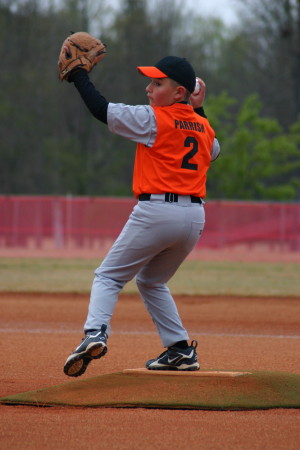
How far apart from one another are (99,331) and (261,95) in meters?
33.6

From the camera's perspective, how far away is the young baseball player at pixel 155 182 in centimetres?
484

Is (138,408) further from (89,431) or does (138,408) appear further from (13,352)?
(13,352)

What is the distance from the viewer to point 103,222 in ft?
73.1

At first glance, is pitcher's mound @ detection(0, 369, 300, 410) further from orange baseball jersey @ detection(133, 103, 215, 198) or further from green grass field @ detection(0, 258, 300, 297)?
green grass field @ detection(0, 258, 300, 297)

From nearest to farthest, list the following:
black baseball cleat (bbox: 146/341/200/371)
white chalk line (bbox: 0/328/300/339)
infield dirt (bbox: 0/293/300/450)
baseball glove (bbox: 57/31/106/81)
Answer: infield dirt (bbox: 0/293/300/450) → baseball glove (bbox: 57/31/106/81) → black baseball cleat (bbox: 146/341/200/371) → white chalk line (bbox: 0/328/300/339)

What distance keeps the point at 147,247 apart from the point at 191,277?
1075 centimetres

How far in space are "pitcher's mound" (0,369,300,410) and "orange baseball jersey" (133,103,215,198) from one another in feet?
3.82

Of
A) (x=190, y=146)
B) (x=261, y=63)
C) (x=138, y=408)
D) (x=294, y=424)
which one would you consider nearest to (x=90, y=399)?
(x=138, y=408)

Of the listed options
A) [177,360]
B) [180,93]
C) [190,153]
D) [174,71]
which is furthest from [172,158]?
[177,360]

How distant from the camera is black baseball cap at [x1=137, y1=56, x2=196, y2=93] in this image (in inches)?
200

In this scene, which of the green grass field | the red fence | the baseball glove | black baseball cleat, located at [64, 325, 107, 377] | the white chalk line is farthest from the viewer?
the red fence

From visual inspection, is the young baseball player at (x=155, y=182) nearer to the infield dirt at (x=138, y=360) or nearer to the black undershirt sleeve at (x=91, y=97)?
the black undershirt sleeve at (x=91, y=97)

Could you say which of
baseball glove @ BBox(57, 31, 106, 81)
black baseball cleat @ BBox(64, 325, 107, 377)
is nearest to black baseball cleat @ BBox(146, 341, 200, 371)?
black baseball cleat @ BBox(64, 325, 107, 377)

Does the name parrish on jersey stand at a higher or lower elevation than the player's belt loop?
higher
